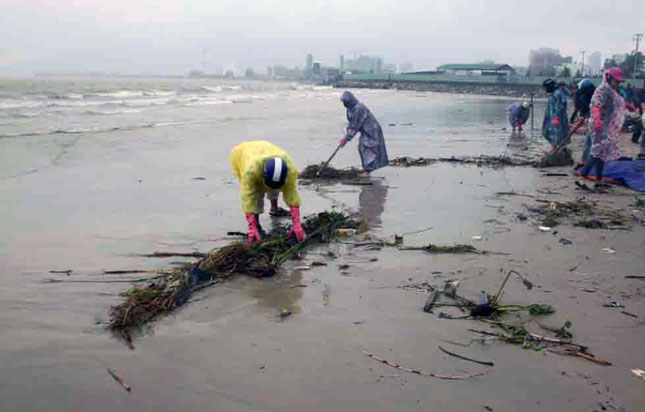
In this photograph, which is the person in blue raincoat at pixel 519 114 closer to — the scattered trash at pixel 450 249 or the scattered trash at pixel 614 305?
the scattered trash at pixel 450 249

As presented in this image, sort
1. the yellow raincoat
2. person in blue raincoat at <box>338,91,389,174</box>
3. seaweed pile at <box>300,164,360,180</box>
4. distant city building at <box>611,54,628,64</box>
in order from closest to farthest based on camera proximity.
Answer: the yellow raincoat < seaweed pile at <box>300,164,360,180</box> < person in blue raincoat at <box>338,91,389,174</box> < distant city building at <box>611,54,628,64</box>

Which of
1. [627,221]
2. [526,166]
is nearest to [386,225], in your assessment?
[627,221]

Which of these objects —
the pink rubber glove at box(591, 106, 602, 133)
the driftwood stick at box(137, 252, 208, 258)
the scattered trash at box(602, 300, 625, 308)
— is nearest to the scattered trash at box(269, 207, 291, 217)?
the driftwood stick at box(137, 252, 208, 258)

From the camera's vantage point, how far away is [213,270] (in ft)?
14.3

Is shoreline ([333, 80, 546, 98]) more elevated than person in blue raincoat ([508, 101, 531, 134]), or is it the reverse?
shoreline ([333, 80, 546, 98])

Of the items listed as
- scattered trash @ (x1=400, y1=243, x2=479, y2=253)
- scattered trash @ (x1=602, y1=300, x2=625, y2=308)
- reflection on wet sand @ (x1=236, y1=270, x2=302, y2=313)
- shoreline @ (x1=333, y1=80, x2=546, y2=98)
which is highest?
shoreline @ (x1=333, y1=80, x2=546, y2=98)

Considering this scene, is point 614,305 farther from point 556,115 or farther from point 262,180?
point 556,115

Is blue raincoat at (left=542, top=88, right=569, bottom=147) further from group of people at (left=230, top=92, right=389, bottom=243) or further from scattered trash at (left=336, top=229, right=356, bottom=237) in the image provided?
group of people at (left=230, top=92, right=389, bottom=243)

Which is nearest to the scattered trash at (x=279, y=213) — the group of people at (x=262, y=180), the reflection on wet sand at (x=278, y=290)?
the group of people at (x=262, y=180)

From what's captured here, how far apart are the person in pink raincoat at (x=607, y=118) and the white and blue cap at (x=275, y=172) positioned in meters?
5.16

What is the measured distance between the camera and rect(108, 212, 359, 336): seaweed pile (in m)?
3.60

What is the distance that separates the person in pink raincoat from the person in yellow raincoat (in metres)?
4.89

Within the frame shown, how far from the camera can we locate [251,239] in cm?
494

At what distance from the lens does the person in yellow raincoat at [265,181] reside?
15.0 ft
